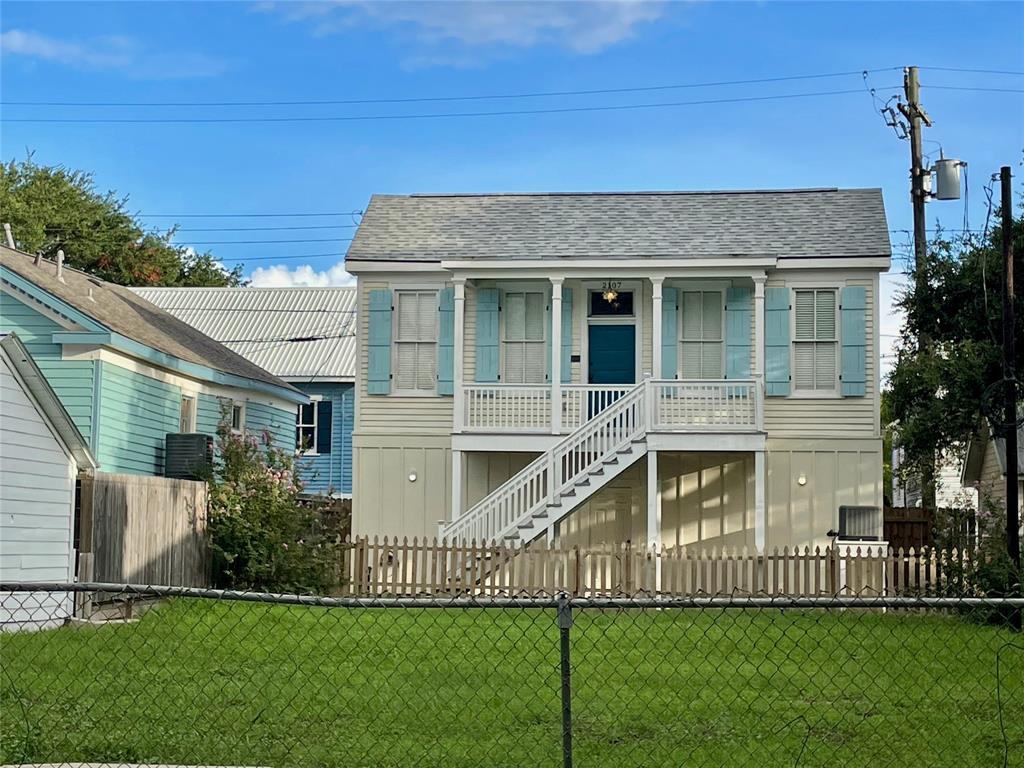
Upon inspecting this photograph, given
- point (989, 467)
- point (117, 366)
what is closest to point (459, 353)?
point (117, 366)

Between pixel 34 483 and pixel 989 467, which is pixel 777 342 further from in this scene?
pixel 34 483

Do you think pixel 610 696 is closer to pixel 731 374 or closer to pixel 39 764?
pixel 39 764

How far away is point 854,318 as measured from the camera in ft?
78.0

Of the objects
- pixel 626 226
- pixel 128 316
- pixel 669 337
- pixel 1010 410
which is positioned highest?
pixel 626 226

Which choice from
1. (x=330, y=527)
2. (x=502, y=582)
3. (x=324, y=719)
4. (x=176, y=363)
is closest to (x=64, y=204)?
(x=176, y=363)

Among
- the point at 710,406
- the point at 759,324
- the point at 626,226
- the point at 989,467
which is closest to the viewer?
the point at 710,406

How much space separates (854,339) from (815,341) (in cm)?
66

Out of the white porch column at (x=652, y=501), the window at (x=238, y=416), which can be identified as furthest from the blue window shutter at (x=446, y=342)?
the window at (x=238, y=416)

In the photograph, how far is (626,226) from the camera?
25125mm

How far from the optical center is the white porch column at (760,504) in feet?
74.2

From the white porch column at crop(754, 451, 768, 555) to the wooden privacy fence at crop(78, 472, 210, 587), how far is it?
28.6 ft

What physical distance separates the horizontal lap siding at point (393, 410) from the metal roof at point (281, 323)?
484 inches

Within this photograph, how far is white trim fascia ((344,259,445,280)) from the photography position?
80.6 feet

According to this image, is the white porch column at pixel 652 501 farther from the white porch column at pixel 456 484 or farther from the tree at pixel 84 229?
the tree at pixel 84 229
